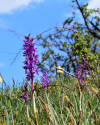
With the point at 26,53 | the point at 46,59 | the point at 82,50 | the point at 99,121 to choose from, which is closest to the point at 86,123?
the point at 99,121

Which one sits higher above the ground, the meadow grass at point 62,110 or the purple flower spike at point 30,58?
the purple flower spike at point 30,58

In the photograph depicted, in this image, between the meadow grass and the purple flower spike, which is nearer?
the meadow grass

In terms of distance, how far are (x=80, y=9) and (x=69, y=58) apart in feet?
16.7

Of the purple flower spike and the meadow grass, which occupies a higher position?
the purple flower spike

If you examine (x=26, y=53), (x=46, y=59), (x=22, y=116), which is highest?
(x=46, y=59)

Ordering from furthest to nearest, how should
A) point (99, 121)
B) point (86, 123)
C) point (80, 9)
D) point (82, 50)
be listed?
point (80, 9) → point (82, 50) → point (99, 121) → point (86, 123)

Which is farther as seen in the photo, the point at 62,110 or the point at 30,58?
the point at 62,110

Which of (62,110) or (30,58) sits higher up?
(30,58)

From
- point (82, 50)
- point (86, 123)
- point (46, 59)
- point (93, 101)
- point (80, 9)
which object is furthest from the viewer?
point (46, 59)

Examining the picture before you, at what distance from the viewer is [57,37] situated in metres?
11.8

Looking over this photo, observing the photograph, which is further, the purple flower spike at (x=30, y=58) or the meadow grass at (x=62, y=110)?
the purple flower spike at (x=30, y=58)

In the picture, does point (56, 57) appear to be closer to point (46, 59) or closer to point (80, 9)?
point (46, 59)

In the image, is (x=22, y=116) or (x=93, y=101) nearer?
(x=22, y=116)

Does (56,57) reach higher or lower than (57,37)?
lower
